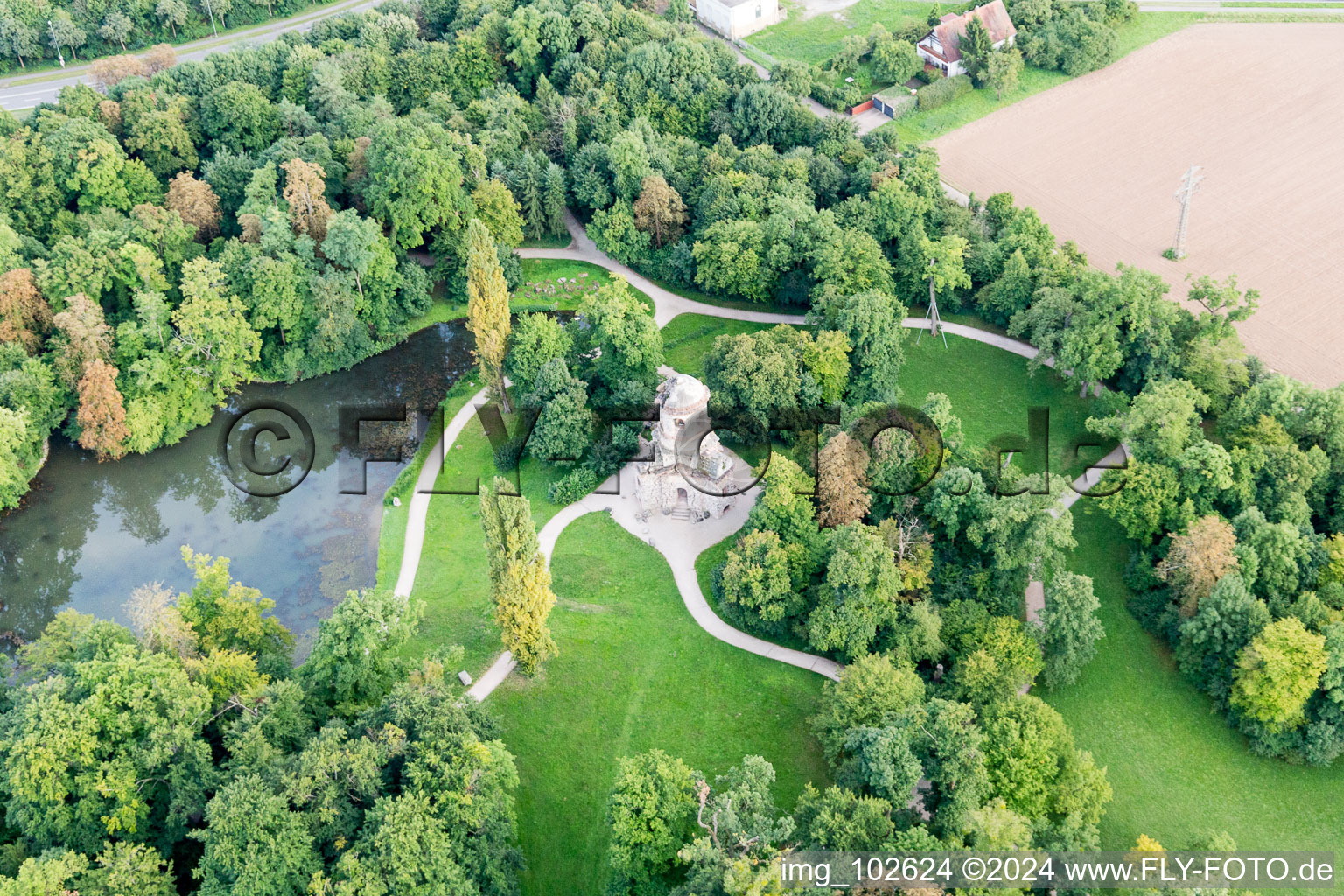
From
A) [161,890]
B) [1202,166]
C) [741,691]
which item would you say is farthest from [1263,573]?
[161,890]

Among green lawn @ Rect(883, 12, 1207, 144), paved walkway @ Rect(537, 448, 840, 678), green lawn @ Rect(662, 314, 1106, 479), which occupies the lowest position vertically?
paved walkway @ Rect(537, 448, 840, 678)

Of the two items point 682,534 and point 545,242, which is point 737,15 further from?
point 682,534

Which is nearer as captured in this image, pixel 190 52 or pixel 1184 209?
pixel 1184 209

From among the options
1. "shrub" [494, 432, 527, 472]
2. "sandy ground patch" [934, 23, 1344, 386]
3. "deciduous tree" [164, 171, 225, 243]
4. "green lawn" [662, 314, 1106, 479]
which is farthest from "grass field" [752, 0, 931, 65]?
"deciduous tree" [164, 171, 225, 243]

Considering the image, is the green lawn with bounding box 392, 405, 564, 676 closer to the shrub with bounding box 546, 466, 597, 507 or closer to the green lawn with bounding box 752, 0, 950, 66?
the shrub with bounding box 546, 466, 597, 507

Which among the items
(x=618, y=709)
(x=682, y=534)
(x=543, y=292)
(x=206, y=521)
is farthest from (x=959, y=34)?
(x=206, y=521)

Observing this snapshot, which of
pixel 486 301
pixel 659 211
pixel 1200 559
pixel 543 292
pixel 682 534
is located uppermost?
pixel 486 301
